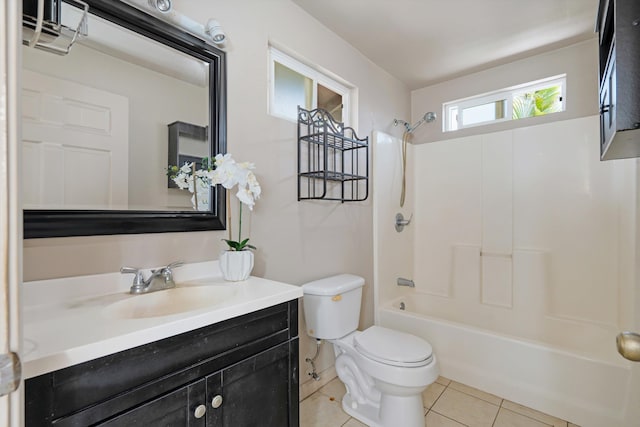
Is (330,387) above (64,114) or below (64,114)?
below

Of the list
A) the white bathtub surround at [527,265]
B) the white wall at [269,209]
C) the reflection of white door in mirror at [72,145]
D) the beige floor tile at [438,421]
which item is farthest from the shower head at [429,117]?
the reflection of white door in mirror at [72,145]

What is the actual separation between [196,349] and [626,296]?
8.43 ft

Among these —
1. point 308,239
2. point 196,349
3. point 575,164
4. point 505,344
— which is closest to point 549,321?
point 505,344

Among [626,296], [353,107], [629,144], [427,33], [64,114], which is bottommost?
[626,296]

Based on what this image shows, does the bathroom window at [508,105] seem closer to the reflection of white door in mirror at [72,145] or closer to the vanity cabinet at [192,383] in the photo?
the vanity cabinet at [192,383]

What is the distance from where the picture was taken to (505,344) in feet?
6.32

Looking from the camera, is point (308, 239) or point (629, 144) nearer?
point (629, 144)

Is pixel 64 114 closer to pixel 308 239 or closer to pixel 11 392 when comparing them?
pixel 11 392

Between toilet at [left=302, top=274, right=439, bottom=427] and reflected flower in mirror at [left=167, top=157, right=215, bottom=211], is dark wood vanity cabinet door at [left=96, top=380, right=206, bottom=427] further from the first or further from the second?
toilet at [left=302, top=274, right=439, bottom=427]

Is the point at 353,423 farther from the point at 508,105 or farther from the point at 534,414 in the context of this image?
the point at 508,105

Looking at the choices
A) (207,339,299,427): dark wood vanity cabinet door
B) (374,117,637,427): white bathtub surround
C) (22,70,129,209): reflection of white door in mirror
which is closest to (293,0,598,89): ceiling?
(374,117,637,427): white bathtub surround

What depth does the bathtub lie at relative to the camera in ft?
5.36

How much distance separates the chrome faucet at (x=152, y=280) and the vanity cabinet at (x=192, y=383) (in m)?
0.40

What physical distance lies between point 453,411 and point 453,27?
8.01 ft
